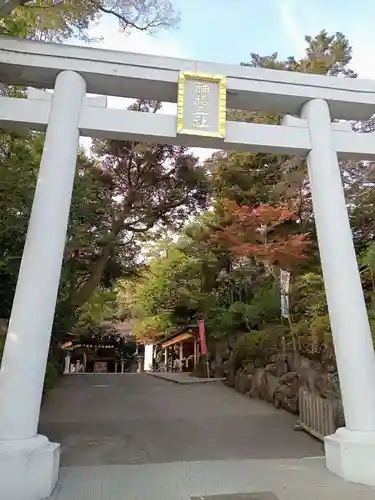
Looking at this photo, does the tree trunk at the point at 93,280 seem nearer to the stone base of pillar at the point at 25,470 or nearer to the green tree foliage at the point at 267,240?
the green tree foliage at the point at 267,240

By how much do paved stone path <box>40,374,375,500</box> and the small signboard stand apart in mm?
4004

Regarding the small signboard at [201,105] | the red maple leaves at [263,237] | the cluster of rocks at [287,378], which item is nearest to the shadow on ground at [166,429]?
the cluster of rocks at [287,378]

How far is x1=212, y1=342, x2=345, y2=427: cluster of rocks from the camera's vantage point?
8.95 metres

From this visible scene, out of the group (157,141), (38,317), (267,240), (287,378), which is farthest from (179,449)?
(267,240)

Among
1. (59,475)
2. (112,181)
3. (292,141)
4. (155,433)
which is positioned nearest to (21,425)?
(59,475)

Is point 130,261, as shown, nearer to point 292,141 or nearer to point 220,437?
point 220,437

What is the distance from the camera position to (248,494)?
4.00 metres

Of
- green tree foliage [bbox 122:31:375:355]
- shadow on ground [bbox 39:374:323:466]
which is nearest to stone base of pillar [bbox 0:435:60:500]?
shadow on ground [bbox 39:374:323:466]

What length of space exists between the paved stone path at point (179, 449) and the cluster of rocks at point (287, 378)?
395 millimetres

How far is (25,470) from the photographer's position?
395cm

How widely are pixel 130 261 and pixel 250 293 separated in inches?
193

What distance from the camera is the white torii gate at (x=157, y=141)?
4270 mm

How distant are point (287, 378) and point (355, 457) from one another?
6.36 m

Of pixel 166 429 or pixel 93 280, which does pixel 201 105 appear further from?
pixel 93 280
